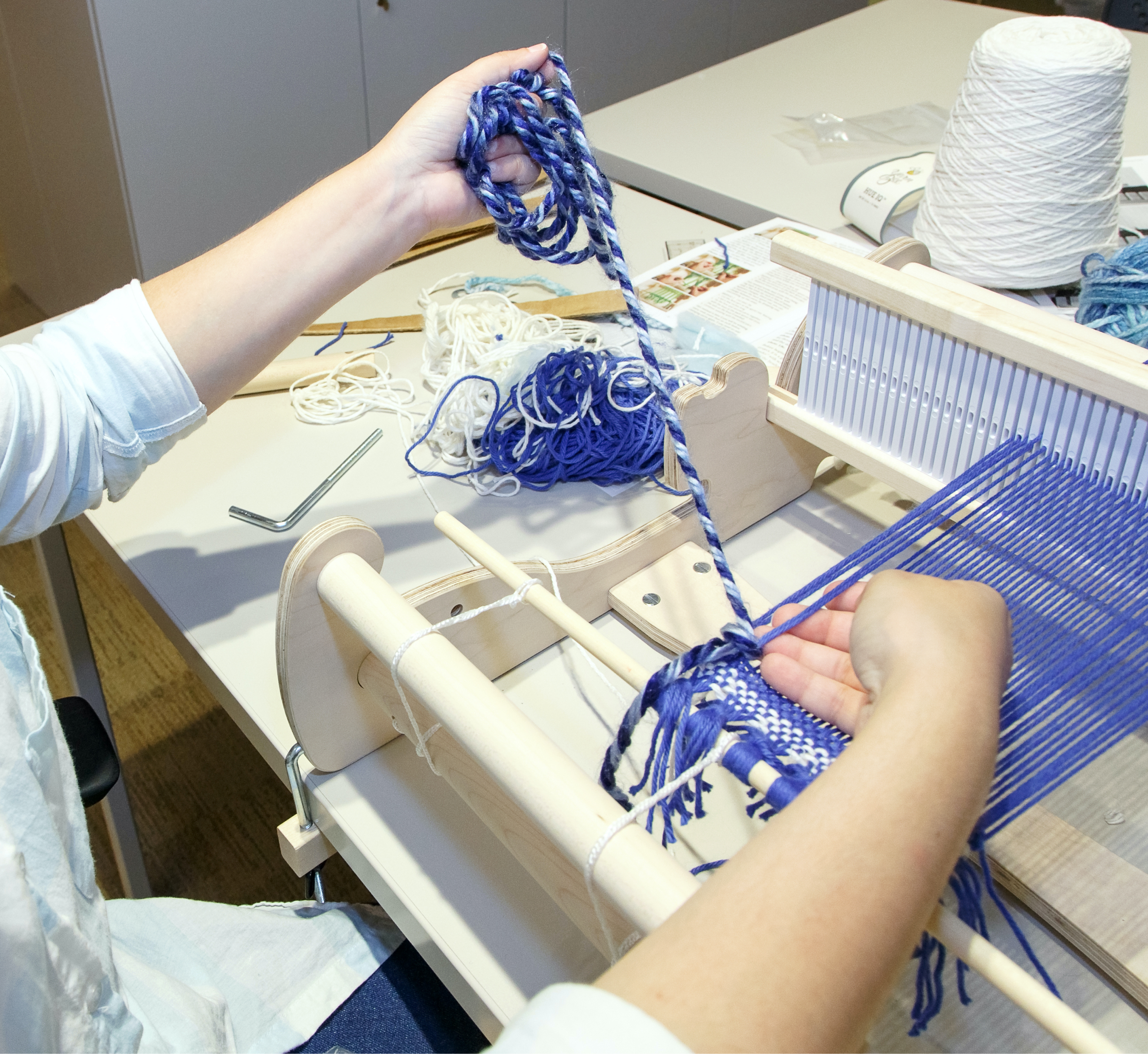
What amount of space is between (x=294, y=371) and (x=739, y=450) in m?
0.55

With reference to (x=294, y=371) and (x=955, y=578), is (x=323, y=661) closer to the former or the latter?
(x=955, y=578)

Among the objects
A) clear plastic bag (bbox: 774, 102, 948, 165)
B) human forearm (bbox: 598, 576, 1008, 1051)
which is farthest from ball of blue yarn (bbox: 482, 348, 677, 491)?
clear plastic bag (bbox: 774, 102, 948, 165)

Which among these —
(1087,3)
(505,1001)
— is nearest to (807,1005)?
(505,1001)

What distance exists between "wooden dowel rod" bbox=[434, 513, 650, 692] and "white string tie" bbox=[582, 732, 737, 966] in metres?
0.06

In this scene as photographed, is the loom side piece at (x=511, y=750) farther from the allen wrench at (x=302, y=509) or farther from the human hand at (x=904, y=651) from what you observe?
the allen wrench at (x=302, y=509)

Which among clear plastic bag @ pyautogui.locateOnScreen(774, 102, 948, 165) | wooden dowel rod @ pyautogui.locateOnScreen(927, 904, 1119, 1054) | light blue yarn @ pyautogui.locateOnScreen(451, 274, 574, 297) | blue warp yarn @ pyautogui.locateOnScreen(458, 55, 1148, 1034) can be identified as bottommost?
light blue yarn @ pyautogui.locateOnScreen(451, 274, 574, 297)

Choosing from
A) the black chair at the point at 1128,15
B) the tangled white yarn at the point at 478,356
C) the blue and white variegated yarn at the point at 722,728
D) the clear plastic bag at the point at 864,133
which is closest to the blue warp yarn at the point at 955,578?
the blue and white variegated yarn at the point at 722,728

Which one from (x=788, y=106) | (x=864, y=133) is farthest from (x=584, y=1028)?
(x=788, y=106)

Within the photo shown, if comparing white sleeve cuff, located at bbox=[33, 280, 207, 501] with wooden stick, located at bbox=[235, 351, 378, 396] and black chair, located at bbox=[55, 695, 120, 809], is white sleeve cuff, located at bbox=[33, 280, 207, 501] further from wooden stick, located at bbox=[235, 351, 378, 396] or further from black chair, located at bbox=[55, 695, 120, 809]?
wooden stick, located at bbox=[235, 351, 378, 396]

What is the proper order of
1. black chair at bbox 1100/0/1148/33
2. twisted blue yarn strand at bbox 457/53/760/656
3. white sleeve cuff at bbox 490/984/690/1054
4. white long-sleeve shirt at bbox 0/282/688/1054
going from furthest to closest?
black chair at bbox 1100/0/1148/33, twisted blue yarn strand at bbox 457/53/760/656, white long-sleeve shirt at bbox 0/282/688/1054, white sleeve cuff at bbox 490/984/690/1054

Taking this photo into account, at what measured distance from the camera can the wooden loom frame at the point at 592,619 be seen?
1.61 feet

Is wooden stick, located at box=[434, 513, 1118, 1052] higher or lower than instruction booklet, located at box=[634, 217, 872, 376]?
higher

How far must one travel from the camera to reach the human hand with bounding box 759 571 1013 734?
47 centimetres

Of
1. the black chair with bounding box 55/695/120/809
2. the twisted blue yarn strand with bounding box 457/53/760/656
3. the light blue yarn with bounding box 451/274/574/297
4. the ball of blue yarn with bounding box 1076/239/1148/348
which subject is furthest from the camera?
the light blue yarn with bounding box 451/274/574/297
